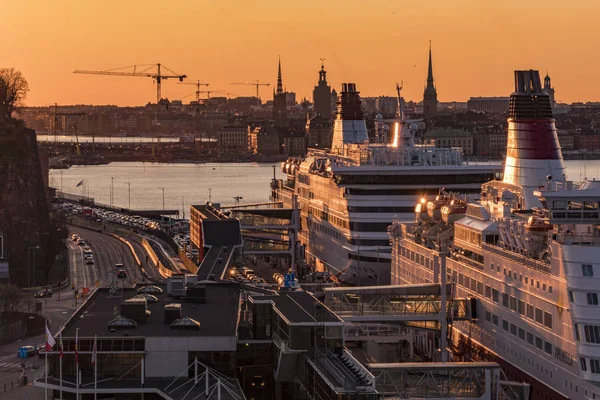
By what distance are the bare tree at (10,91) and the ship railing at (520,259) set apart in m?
31.6

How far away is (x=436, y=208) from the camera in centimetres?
2853

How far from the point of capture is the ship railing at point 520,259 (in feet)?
69.4

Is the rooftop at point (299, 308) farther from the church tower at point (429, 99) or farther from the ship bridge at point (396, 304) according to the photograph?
the church tower at point (429, 99)

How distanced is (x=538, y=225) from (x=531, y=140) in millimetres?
6295

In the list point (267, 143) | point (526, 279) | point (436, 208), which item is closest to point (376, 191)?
point (436, 208)

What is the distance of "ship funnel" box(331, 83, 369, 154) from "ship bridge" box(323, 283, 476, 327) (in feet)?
63.7

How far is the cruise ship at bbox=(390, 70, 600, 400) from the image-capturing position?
20094mm

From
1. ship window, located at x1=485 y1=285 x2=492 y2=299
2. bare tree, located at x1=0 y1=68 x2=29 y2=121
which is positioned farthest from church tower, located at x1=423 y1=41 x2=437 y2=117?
ship window, located at x1=485 y1=285 x2=492 y2=299

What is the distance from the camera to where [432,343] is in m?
25.9

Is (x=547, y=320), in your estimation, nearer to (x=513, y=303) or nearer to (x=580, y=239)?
(x=580, y=239)

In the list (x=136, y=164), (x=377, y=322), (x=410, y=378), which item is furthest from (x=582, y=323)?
(x=136, y=164)

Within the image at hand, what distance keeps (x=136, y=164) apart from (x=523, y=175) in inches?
5218

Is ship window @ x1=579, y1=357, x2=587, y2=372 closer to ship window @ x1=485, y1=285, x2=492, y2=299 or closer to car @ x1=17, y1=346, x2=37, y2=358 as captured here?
ship window @ x1=485, y1=285, x2=492, y2=299

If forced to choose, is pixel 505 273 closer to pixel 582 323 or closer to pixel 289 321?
pixel 582 323
